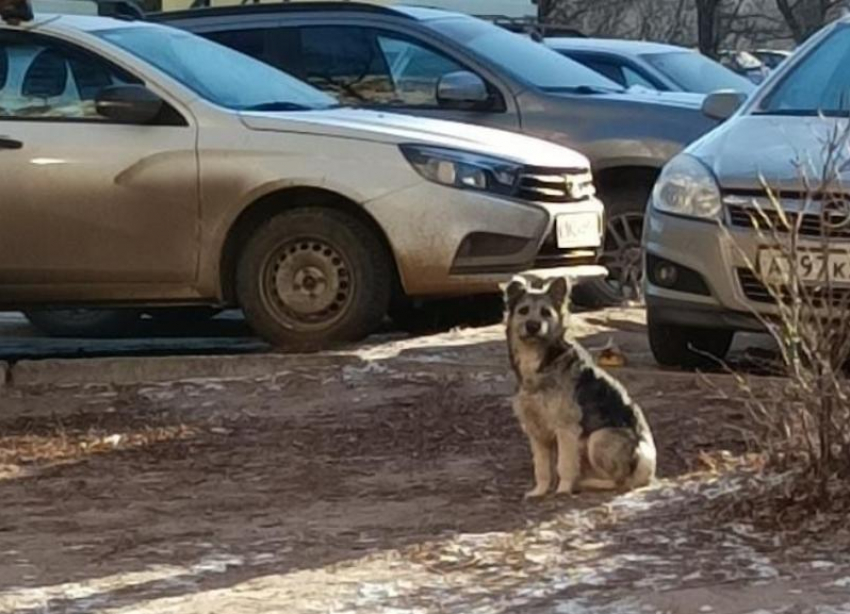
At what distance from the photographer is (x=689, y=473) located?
672cm

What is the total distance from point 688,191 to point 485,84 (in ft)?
10.5

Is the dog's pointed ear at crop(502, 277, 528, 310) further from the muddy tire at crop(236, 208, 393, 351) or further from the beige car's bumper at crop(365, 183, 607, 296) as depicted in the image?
the muddy tire at crop(236, 208, 393, 351)

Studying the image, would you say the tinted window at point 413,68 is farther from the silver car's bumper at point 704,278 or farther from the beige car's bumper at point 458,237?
the silver car's bumper at point 704,278

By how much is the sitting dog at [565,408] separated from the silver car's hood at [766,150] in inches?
58.4

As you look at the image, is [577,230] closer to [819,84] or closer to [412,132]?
[412,132]

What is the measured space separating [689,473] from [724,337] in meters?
2.18

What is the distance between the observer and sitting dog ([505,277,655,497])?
6379 millimetres

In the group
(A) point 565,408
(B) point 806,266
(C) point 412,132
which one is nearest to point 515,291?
(A) point 565,408

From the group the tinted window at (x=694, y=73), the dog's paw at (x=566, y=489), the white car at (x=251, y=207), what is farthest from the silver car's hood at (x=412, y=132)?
the tinted window at (x=694, y=73)

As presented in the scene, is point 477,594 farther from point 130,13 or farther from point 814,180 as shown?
point 130,13

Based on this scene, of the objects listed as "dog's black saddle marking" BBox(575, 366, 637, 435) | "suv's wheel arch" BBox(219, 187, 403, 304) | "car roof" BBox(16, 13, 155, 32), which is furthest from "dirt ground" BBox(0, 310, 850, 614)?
"car roof" BBox(16, 13, 155, 32)

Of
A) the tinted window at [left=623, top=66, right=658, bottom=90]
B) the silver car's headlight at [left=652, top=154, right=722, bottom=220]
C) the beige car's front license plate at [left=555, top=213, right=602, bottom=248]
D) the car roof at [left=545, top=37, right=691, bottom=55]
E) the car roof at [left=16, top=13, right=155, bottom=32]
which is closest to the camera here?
the silver car's headlight at [left=652, top=154, right=722, bottom=220]

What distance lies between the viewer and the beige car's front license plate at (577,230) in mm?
9609

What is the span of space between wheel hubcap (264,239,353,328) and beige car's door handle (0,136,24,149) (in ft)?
4.20
